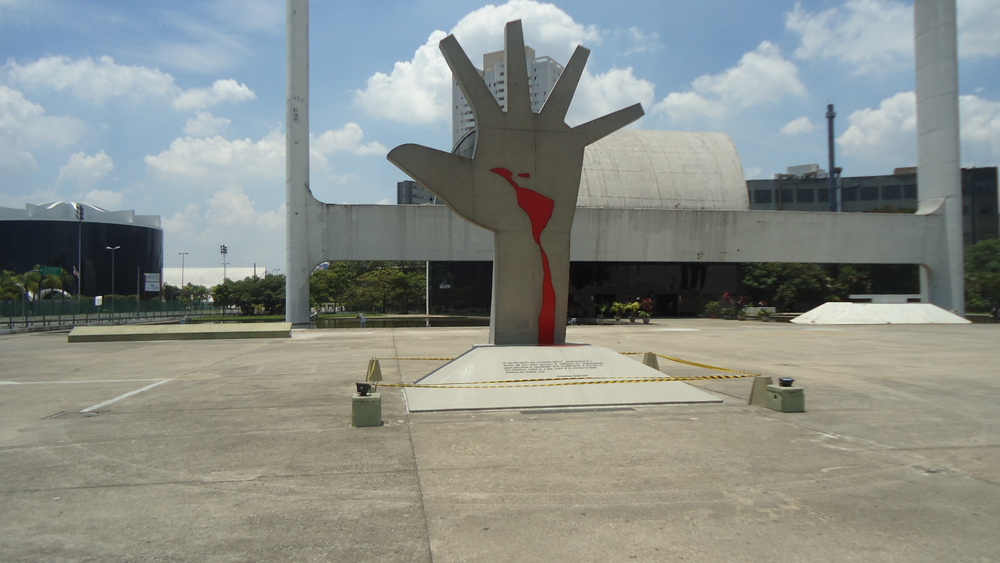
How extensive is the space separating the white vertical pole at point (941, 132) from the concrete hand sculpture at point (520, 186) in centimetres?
3740

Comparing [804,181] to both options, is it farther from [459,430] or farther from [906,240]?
[459,430]

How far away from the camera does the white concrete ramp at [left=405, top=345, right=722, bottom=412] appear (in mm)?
10375

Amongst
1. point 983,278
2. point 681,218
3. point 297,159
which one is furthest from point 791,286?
point 297,159

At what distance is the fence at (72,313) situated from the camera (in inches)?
1618

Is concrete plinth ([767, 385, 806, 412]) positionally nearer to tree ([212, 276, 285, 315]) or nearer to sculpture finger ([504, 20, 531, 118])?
sculpture finger ([504, 20, 531, 118])

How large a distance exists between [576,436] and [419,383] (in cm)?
387

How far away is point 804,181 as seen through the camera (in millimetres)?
93812

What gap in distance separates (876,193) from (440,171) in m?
95.7

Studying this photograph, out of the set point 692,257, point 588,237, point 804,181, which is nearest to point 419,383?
point 588,237

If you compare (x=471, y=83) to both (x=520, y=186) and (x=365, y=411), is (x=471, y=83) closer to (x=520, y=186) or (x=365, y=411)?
(x=520, y=186)

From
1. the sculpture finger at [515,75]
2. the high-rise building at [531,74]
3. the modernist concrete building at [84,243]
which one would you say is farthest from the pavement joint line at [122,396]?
the high-rise building at [531,74]

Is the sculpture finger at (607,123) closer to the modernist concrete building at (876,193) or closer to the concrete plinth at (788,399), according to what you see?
the concrete plinth at (788,399)

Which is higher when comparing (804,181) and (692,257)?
(804,181)

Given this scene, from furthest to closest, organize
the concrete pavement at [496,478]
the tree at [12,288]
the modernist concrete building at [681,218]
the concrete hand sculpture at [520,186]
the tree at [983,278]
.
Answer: the tree at [12,288] < the tree at [983,278] < the modernist concrete building at [681,218] < the concrete hand sculpture at [520,186] < the concrete pavement at [496,478]
